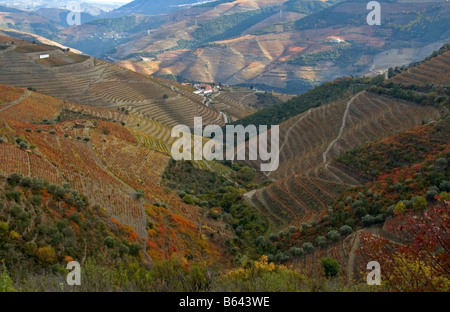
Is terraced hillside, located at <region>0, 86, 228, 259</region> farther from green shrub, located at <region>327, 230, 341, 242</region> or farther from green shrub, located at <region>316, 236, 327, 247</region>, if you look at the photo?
green shrub, located at <region>327, 230, 341, 242</region>

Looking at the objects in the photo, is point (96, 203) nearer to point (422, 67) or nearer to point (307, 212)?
point (307, 212)

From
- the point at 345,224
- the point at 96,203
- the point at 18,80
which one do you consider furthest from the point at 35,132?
the point at 18,80

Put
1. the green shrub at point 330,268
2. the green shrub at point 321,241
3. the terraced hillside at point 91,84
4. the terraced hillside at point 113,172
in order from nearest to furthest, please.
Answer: the green shrub at point 330,268 < the green shrub at point 321,241 < the terraced hillside at point 113,172 < the terraced hillside at point 91,84

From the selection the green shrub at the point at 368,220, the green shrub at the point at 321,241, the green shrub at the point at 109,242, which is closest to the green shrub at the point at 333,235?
the green shrub at the point at 321,241

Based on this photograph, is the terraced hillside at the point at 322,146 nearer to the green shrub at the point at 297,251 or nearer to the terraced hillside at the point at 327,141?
the terraced hillside at the point at 327,141

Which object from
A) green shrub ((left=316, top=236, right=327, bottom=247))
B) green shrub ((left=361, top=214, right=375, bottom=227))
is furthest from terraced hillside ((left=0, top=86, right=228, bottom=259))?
green shrub ((left=361, top=214, right=375, bottom=227))

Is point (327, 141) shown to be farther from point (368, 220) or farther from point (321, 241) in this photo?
point (321, 241)

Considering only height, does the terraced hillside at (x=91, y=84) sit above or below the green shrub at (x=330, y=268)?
above
